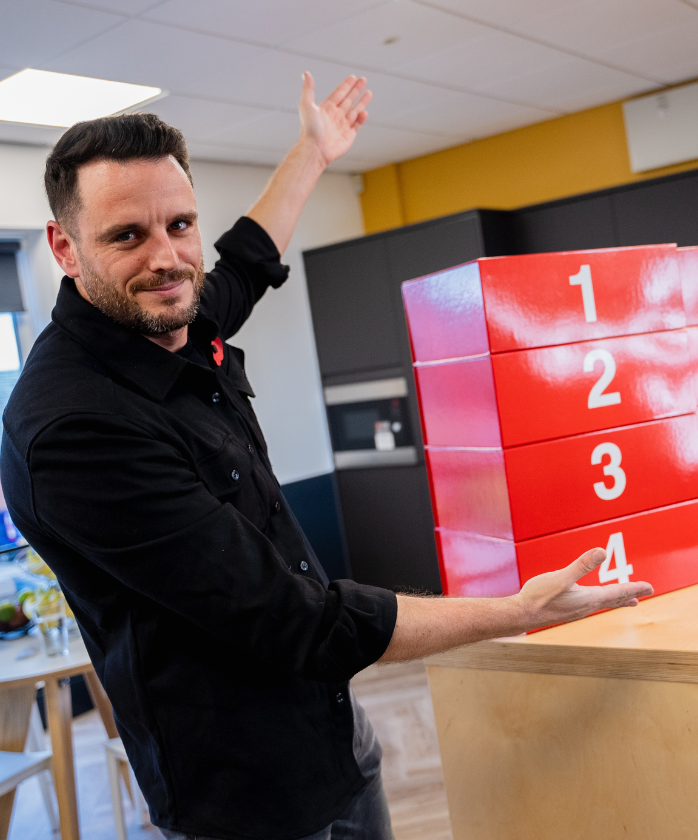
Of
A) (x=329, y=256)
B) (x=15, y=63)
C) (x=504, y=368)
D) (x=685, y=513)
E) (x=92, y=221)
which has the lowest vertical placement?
(x=685, y=513)

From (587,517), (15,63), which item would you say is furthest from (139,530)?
(15,63)

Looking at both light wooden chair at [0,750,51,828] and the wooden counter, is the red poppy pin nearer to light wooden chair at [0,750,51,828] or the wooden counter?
the wooden counter

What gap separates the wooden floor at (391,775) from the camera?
2842 millimetres

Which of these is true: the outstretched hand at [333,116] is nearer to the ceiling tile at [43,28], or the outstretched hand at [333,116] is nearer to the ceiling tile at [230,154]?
the ceiling tile at [43,28]

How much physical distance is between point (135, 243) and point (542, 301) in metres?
0.59

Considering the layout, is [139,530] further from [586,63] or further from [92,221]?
[586,63]

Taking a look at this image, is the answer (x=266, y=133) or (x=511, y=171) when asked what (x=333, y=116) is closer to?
(x=266, y=133)

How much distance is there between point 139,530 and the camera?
39.1 inches

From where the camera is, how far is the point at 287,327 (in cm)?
530

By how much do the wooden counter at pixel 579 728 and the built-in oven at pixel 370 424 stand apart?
3.66 metres

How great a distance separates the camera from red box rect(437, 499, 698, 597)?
4.20 feet

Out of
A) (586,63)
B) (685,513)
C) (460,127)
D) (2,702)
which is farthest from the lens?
(460,127)

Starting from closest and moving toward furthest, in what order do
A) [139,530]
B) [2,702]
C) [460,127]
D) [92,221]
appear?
[139,530]
[92,221]
[2,702]
[460,127]

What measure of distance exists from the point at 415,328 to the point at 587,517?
1.33ft
